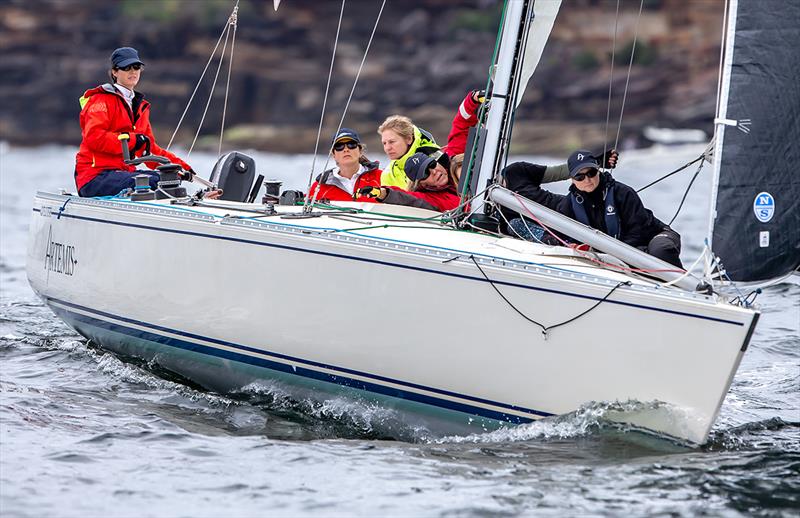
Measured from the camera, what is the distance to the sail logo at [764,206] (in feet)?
16.6

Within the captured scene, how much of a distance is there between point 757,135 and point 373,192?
2.37 m

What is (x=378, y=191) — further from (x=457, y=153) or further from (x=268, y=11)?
(x=268, y=11)

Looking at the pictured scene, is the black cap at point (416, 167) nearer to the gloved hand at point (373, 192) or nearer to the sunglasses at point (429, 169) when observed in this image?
the sunglasses at point (429, 169)

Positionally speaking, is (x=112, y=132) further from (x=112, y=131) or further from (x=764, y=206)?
(x=764, y=206)

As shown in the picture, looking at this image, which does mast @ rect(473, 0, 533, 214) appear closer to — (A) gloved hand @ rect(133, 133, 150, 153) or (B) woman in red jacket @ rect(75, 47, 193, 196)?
(B) woman in red jacket @ rect(75, 47, 193, 196)

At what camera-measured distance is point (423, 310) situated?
5.30 metres

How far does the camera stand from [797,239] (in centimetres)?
510

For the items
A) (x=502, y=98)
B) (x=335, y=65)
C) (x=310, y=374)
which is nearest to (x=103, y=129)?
(x=310, y=374)

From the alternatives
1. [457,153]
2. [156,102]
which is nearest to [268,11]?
[156,102]

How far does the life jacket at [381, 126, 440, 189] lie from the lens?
6.85 metres

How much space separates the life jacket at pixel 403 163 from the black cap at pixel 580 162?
1.23 m

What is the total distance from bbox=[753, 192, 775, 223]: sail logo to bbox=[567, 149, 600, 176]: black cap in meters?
0.92

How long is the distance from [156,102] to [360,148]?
5083cm

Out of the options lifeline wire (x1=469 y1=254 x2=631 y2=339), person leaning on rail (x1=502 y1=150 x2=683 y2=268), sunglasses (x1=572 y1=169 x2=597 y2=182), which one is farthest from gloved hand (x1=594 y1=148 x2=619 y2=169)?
lifeline wire (x1=469 y1=254 x2=631 y2=339)
